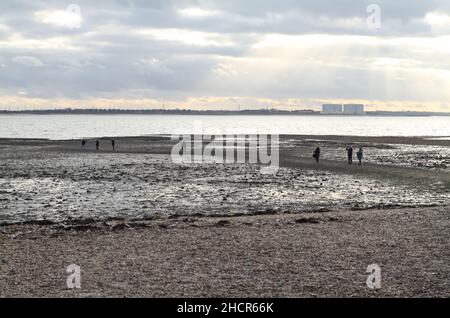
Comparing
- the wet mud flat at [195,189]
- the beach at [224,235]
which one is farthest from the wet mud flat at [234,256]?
the wet mud flat at [195,189]

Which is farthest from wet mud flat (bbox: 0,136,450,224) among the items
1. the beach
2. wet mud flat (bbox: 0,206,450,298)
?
wet mud flat (bbox: 0,206,450,298)

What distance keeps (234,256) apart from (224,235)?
3044 millimetres

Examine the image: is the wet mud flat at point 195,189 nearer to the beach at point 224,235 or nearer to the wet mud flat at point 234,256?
the beach at point 224,235

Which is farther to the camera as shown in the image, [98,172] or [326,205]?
[98,172]

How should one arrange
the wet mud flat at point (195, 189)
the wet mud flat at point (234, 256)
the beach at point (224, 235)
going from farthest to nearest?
the wet mud flat at point (195, 189) < the beach at point (224, 235) < the wet mud flat at point (234, 256)

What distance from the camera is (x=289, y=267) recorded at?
14.5m

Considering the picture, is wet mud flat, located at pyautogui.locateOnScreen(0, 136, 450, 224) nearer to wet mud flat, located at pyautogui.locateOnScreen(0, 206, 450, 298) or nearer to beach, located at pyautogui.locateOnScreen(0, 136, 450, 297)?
beach, located at pyautogui.locateOnScreen(0, 136, 450, 297)

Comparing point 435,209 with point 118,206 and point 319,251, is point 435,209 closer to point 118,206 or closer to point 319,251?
point 319,251

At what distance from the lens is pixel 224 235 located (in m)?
18.8

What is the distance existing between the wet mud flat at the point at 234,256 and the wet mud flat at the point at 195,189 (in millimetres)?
3777

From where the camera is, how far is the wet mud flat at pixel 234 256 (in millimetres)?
12656
